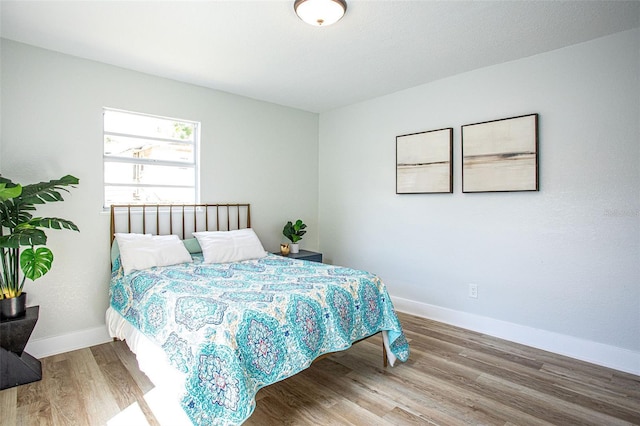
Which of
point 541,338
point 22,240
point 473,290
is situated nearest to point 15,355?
point 22,240

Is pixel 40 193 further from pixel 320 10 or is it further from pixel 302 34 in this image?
pixel 320 10

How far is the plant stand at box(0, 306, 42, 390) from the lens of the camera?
2363 mm

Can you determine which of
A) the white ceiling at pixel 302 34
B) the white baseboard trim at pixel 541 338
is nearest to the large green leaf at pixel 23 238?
the white ceiling at pixel 302 34

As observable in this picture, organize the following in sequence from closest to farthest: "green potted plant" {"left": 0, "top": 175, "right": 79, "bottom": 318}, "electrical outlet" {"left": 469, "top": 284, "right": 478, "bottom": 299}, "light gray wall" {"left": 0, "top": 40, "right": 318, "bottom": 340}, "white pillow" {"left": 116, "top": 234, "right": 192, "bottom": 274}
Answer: "green potted plant" {"left": 0, "top": 175, "right": 79, "bottom": 318}
"light gray wall" {"left": 0, "top": 40, "right": 318, "bottom": 340}
"white pillow" {"left": 116, "top": 234, "right": 192, "bottom": 274}
"electrical outlet" {"left": 469, "top": 284, "right": 478, "bottom": 299}

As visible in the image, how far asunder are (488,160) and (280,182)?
8.27ft

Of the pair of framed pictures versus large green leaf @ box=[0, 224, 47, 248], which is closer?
large green leaf @ box=[0, 224, 47, 248]

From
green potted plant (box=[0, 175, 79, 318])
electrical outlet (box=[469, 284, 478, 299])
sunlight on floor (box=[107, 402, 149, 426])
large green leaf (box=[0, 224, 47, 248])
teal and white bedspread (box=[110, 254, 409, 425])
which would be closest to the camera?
teal and white bedspread (box=[110, 254, 409, 425])

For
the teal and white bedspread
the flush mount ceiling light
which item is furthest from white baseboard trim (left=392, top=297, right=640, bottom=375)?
the flush mount ceiling light

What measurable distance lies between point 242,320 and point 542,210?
108 inches

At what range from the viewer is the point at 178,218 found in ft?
12.2

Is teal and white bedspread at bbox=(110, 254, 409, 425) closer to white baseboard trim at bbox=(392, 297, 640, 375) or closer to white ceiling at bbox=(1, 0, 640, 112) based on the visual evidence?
white baseboard trim at bbox=(392, 297, 640, 375)

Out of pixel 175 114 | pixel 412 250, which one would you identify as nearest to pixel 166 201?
pixel 175 114

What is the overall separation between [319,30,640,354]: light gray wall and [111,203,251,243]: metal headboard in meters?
1.73

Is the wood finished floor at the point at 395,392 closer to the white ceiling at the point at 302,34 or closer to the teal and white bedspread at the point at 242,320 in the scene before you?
the teal and white bedspread at the point at 242,320
